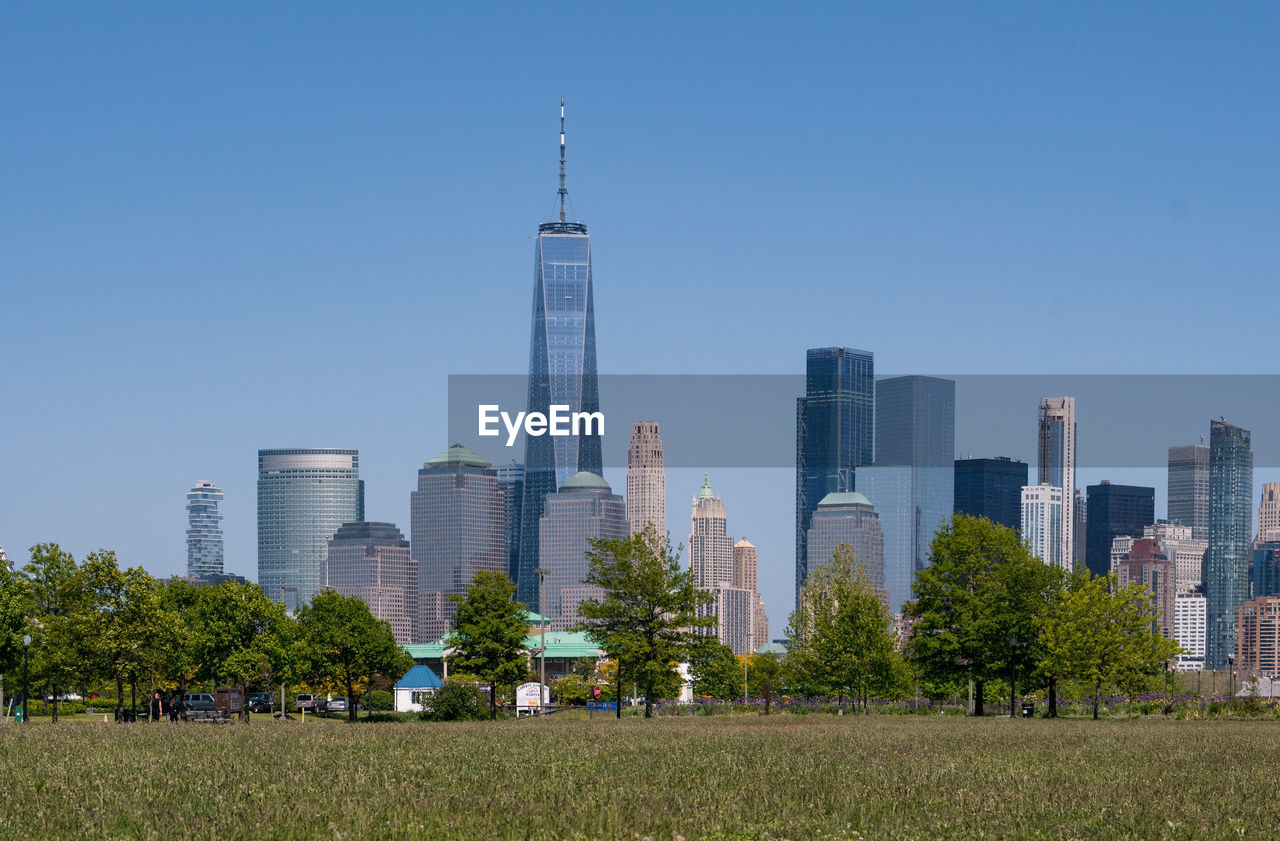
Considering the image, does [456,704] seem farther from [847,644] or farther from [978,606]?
[978,606]

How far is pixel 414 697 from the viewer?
335ft

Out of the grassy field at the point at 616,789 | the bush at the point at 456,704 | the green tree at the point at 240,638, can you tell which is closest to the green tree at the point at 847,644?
the bush at the point at 456,704

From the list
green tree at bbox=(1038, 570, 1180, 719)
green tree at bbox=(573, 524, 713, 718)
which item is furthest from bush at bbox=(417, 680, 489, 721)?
green tree at bbox=(1038, 570, 1180, 719)

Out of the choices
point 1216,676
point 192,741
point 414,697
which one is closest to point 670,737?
point 192,741

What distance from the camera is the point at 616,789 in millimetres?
18625

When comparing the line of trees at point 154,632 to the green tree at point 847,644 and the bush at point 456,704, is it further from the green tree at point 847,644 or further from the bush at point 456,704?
the green tree at point 847,644

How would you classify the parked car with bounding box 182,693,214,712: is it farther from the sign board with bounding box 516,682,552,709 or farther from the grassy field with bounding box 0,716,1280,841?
the grassy field with bounding box 0,716,1280,841

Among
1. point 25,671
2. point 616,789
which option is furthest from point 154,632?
point 616,789

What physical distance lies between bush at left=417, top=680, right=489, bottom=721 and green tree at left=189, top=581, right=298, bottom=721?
1348cm

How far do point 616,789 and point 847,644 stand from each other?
178ft

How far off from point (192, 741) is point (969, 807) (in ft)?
52.0

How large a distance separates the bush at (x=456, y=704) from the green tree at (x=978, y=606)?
2116cm

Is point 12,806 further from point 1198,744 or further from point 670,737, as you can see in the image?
point 1198,744

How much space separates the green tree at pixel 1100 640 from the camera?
2462 inches
